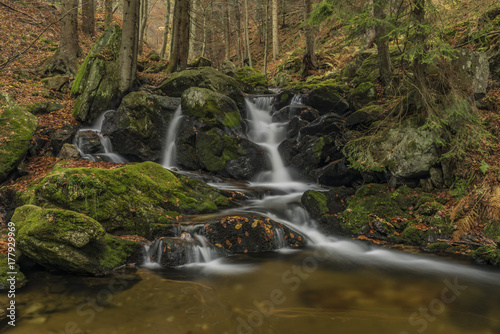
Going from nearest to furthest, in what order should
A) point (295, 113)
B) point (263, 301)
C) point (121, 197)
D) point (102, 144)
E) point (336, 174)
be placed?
1. point (263, 301)
2. point (121, 197)
3. point (336, 174)
4. point (102, 144)
5. point (295, 113)

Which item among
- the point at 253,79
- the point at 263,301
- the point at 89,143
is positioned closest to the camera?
the point at 263,301

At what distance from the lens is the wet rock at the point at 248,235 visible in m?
6.40

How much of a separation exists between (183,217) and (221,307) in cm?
316

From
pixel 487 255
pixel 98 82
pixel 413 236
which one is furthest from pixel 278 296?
pixel 98 82

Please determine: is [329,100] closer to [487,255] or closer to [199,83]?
[199,83]

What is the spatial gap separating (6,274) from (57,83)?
38.5 feet

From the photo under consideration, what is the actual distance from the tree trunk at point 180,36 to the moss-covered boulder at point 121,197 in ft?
32.4

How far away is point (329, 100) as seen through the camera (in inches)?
475

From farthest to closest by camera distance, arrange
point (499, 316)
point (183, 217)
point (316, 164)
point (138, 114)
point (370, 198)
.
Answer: point (138, 114) → point (316, 164) → point (370, 198) → point (183, 217) → point (499, 316)

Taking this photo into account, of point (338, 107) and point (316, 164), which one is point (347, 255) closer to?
point (316, 164)

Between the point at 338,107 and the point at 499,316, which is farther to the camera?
the point at 338,107

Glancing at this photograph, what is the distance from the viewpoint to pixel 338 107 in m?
11.9

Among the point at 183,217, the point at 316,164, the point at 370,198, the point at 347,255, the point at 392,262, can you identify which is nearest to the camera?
the point at 392,262

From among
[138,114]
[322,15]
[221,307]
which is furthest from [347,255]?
[138,114]
